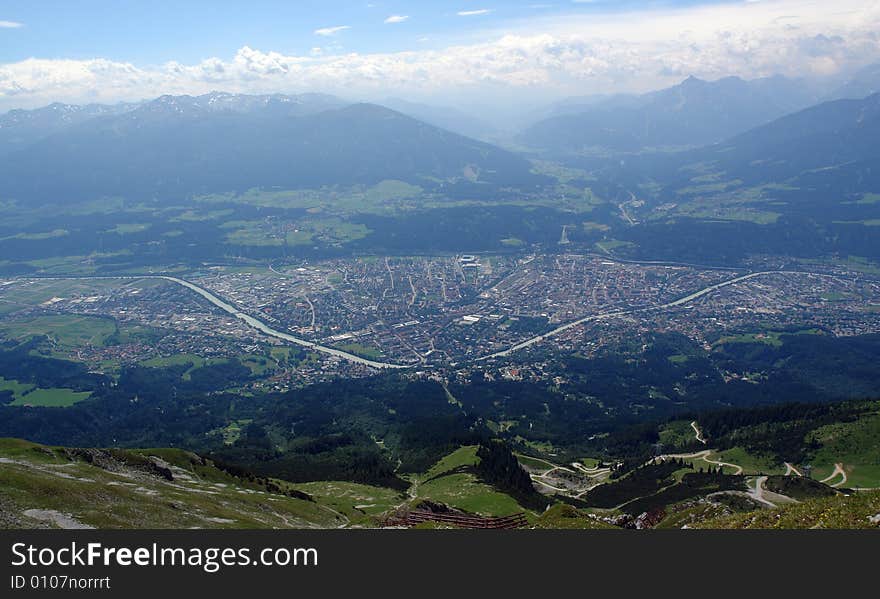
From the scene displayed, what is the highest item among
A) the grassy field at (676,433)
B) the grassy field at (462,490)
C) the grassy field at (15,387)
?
the grassy field at (462,490)

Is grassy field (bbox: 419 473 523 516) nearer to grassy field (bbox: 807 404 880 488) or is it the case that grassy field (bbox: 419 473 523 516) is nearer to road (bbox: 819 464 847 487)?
road (bbox: 819 464 847 487)

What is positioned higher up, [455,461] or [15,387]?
[15,387]

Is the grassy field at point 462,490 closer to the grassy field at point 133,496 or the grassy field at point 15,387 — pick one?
the grassy field at point 133,496

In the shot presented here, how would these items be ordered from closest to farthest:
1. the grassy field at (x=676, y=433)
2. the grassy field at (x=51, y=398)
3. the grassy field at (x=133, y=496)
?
the grassy field at (x=133, y=496) → the grassy field at (x=676, y=433) → the grassy field at (x=51, y=398)

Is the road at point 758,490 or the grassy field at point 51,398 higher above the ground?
the road at point 758,490

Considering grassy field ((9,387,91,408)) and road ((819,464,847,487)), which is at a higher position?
road ((819,464,847,487))

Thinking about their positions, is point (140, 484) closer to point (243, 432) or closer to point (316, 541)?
point (316, 541)

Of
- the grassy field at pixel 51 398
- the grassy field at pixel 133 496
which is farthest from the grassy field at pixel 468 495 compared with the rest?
the grassy field at pixel 51 398

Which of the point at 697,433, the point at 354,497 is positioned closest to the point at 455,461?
the point at 354,497

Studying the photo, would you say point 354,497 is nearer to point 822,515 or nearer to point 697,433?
point 822,515

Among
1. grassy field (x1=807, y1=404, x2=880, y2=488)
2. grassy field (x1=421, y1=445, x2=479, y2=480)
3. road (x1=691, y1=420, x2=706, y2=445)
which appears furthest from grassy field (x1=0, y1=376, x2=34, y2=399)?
grassy field (x1=807, y1=404, x2=880, y2=488)

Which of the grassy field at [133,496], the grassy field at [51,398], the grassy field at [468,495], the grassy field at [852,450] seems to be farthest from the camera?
the grassy field at [51,398]
